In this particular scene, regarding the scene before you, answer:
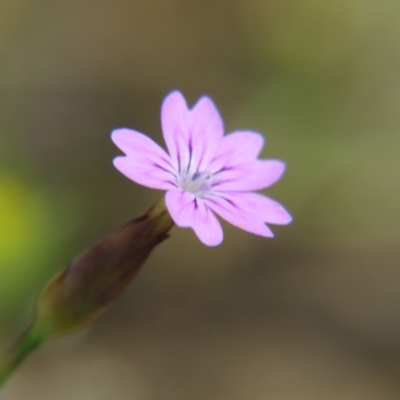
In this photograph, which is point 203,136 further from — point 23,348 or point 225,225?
point 225,225

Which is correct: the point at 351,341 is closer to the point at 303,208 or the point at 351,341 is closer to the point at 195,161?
the point at 303,208

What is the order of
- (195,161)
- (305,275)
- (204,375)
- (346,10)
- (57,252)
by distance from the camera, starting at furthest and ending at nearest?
(346,10) → (305,275) → (204,375) → (57,252) → (195,161)

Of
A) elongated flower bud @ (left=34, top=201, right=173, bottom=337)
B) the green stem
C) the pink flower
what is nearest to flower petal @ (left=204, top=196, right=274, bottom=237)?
the pink flower

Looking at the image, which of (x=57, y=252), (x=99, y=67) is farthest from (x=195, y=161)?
(x=99, y=67)

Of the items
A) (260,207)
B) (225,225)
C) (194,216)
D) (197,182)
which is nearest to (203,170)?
(197,182)

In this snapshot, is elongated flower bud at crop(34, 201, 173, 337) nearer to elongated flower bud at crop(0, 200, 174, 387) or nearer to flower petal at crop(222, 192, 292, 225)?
elongated flower bud at crop(0, 200, 174, 387)
